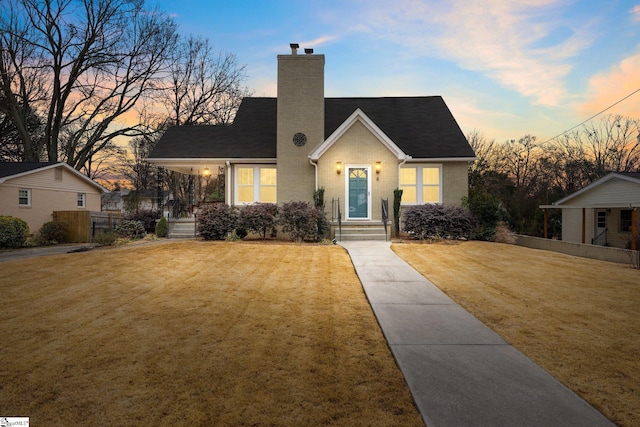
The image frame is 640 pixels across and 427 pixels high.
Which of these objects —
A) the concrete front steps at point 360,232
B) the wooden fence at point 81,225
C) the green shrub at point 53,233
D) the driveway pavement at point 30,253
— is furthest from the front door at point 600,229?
the green shrub at point 53,233

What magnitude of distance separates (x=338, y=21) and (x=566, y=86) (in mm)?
13539

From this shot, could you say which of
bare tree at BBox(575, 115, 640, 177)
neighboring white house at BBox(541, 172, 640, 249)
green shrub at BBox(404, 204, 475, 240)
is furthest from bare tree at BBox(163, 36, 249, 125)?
bare tree at BBox(575, 115, 640, 177)

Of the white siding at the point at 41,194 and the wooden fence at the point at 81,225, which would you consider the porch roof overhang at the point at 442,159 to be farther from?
the white siding at the point at 41,194

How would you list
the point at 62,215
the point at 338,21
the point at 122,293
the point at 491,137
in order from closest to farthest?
1. the point at 122,293
2. the point at 338,21
3. the point at 62,215
4. the point at 491,137

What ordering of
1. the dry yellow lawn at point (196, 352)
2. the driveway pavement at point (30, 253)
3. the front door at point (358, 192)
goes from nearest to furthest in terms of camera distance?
the dry yellow lawn at point (196, 352) < the driveway pavement at point (30, 253) < the front door at point (358, 192)

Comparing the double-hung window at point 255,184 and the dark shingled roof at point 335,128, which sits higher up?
the dark shingled roof at point 335,128

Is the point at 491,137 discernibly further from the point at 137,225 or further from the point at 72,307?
the point at 72,307

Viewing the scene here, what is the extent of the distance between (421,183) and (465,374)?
1467cm

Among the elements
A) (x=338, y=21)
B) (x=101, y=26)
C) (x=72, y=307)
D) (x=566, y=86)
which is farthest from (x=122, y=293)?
(x=101, y=26)

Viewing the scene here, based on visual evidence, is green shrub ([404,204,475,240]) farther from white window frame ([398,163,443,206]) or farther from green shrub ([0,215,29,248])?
green shrub ([0,215,29,248])

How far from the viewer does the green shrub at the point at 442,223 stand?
45.5 ft

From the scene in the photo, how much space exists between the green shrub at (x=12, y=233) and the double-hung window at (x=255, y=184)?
958 cm

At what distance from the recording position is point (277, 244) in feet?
42.2

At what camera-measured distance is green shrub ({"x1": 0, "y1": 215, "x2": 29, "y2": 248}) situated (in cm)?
1547
